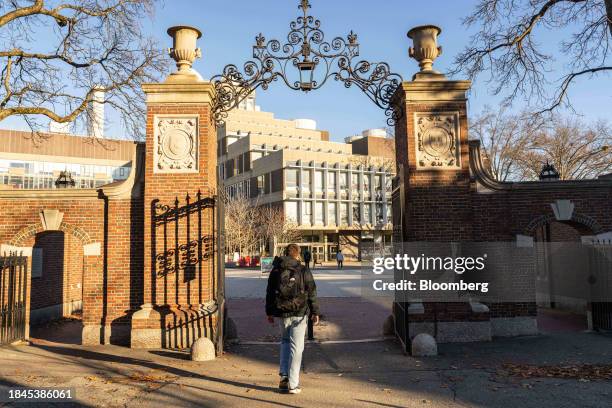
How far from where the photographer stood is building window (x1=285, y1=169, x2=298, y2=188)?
5616 centimetres

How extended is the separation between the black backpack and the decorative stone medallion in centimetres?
382

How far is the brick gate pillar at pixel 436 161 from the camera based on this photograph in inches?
354

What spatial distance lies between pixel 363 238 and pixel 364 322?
47.3 meters

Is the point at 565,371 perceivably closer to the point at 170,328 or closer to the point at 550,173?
the point at 170,328

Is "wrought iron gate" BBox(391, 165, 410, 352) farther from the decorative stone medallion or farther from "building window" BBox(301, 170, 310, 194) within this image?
"building window" BBox(301, 170, 310, 194)

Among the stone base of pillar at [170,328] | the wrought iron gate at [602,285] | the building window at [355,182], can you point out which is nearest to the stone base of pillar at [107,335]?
the stone base of pillar at [170,328]

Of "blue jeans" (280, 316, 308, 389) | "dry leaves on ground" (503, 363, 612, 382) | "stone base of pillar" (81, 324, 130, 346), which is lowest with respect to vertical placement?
"dry leaves on ground" (503, 363, 612, 382)

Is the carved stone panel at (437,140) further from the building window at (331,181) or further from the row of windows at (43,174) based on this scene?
the row of windows at (43,174)

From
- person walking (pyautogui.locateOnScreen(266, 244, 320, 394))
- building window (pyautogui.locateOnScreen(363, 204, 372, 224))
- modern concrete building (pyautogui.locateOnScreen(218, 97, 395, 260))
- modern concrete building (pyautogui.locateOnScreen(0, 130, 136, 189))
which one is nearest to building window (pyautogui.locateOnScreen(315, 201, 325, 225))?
modern concrete building (pyautogui.locateOnScreen(218, 97, 395, 260))

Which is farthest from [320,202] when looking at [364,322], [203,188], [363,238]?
[203,188]

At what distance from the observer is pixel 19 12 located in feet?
36.9

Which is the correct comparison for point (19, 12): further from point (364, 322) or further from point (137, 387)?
point (364, 322)

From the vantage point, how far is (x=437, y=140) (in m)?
9.20

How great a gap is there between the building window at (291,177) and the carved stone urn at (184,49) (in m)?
46.6
